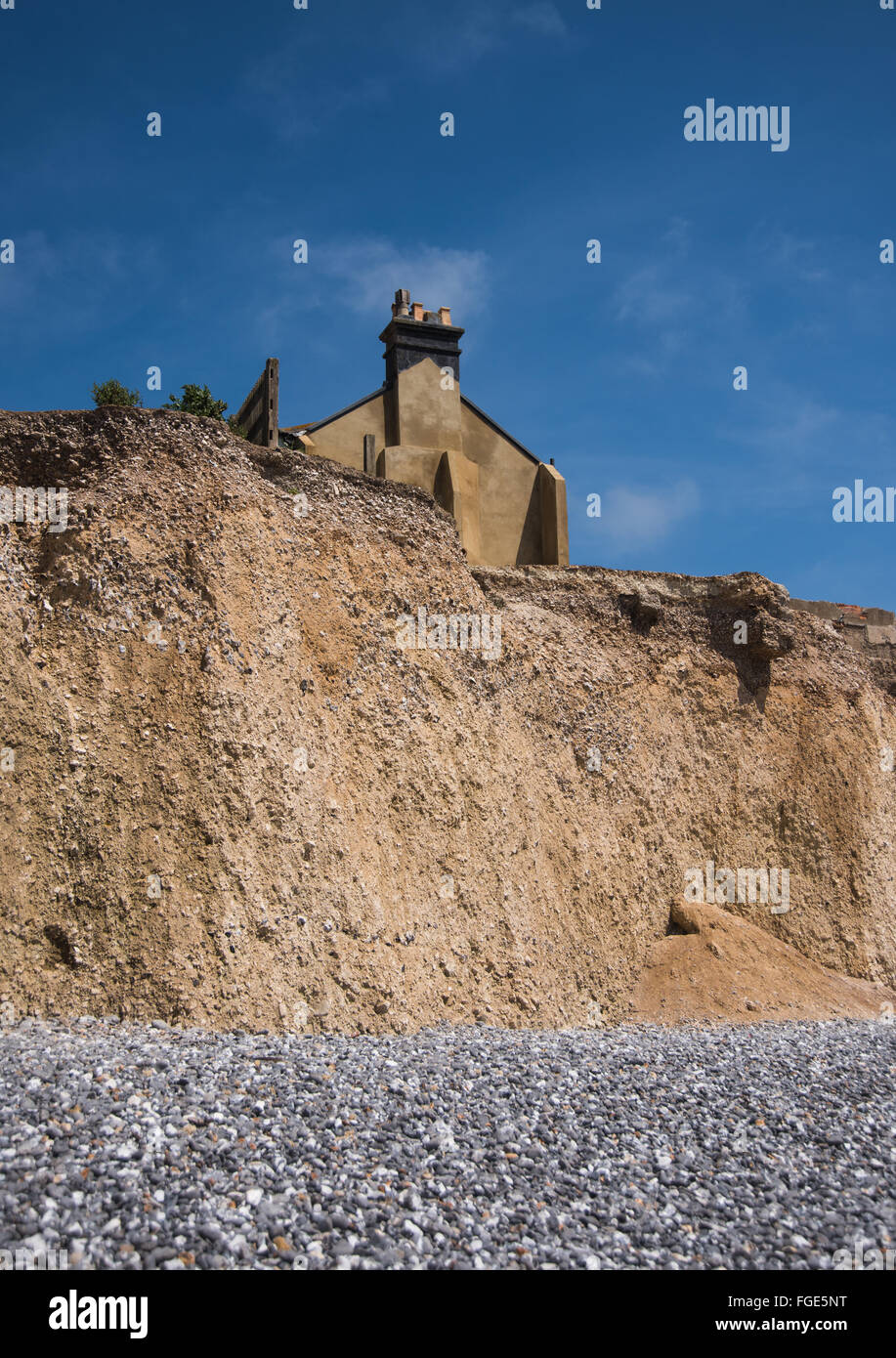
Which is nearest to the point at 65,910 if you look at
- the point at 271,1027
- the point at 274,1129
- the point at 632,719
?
the point at 271,1027

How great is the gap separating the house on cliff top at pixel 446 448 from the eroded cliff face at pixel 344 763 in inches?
283

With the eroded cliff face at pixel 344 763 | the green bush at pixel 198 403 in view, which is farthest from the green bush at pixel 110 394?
the eroded cliff face at pixel 344 763

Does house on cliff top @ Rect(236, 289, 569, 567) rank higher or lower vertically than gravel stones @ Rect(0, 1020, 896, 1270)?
higher

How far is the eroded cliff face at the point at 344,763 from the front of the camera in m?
9.35

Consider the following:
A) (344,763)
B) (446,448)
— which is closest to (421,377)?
(446,448)

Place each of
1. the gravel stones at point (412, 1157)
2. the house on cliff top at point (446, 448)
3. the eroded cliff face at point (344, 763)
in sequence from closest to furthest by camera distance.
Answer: the gravel stones at point (412, 1157)
the eroded cliff face at point (344, 763)
the house on cliff top at point (446, 448)

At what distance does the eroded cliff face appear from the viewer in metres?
9.35

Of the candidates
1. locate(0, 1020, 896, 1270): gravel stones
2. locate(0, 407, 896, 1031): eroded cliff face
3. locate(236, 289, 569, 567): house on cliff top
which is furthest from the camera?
locate(236, 289, 569, 567): house on cliff top

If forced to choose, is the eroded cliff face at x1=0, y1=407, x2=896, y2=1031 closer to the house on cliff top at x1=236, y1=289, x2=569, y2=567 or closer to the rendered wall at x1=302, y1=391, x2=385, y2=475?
the house on cliff top at x1=236, y1=289, x2=569, y2=567

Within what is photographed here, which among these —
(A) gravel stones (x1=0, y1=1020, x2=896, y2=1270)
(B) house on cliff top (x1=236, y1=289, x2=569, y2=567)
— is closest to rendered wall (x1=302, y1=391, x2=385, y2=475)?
(B) house on cliff top (x1=236, y1=289, x2=569, y2=567)

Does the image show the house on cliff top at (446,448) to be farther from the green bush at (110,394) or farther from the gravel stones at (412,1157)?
the gravel stones at (412,1157)

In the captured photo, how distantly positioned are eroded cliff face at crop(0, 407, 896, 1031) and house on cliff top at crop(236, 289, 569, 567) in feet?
23.6

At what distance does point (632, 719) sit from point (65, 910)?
8837 millimetres
